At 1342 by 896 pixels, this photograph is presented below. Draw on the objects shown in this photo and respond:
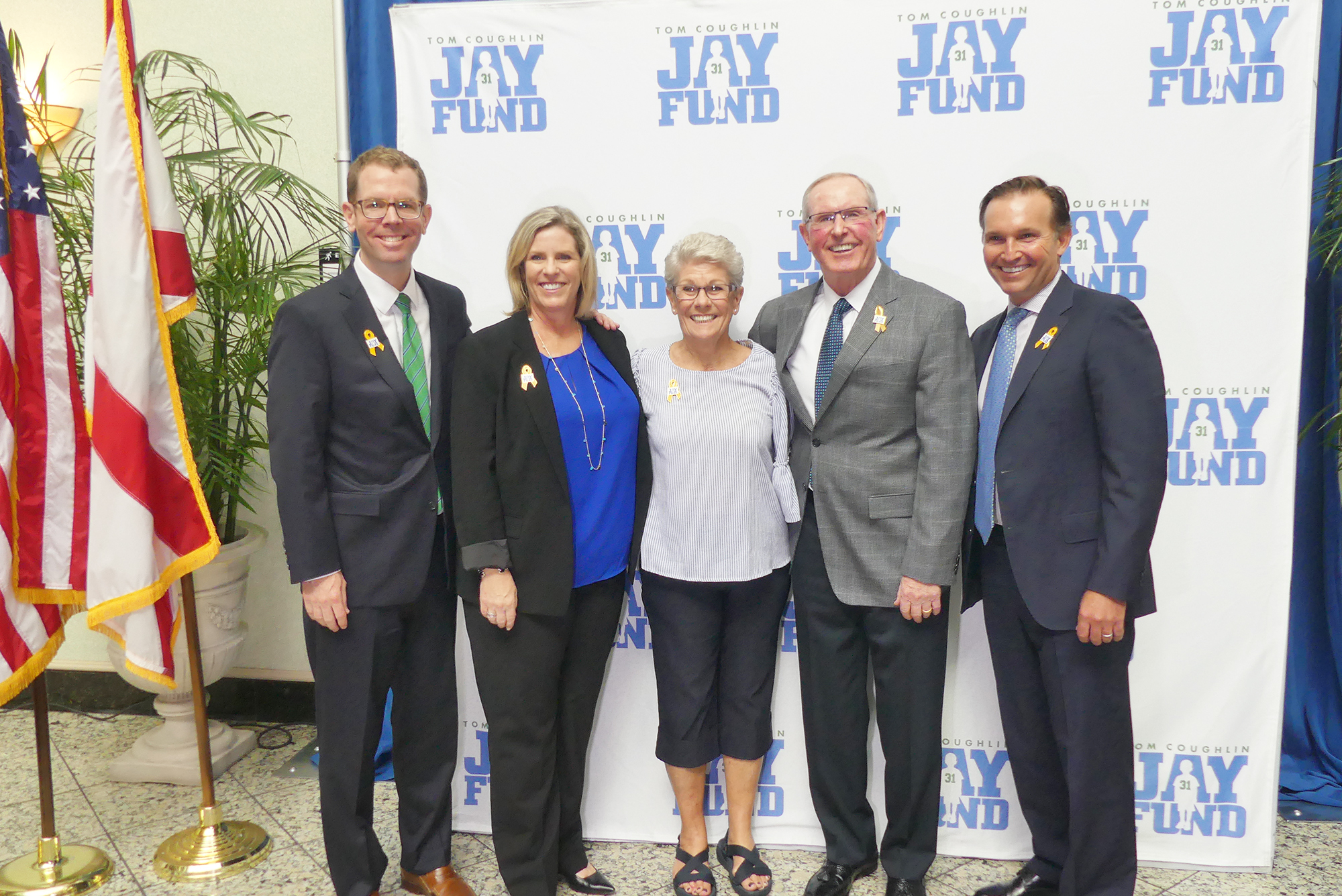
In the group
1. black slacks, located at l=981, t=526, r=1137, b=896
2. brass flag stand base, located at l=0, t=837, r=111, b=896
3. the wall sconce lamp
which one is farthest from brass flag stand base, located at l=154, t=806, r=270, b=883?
the wall sconce lamp

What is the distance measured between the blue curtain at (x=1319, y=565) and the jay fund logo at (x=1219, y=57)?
1.52ft

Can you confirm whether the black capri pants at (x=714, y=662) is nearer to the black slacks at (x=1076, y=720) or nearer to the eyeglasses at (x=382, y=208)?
the black slacks at (x=1076, y=720)

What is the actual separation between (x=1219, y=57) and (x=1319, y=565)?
1594 millimetres

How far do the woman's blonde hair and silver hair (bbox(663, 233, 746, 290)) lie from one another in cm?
19

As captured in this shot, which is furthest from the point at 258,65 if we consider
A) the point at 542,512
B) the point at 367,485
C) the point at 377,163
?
the point at 542,512

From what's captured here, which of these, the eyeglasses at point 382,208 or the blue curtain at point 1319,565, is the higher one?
the eyeglasses at point 382,208

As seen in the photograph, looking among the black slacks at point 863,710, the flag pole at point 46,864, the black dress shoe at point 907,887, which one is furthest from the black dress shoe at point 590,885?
the flag pole at point 46,864

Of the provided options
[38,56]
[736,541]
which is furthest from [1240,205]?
[38,56]

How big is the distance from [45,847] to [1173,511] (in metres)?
3.22

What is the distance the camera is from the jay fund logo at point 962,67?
2.41 m

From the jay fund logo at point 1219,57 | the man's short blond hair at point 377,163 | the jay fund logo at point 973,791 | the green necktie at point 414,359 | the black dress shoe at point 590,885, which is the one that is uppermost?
the jay fund logo at point 1219,57

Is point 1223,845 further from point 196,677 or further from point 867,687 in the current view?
point 196,677

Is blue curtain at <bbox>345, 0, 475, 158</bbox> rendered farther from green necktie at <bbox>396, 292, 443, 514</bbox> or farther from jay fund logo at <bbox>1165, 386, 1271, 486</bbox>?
jay fund logo at <bbox>1165, 386, 1271, 486</bbox>

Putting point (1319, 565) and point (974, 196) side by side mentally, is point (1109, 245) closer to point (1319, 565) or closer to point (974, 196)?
point (974, 196)
